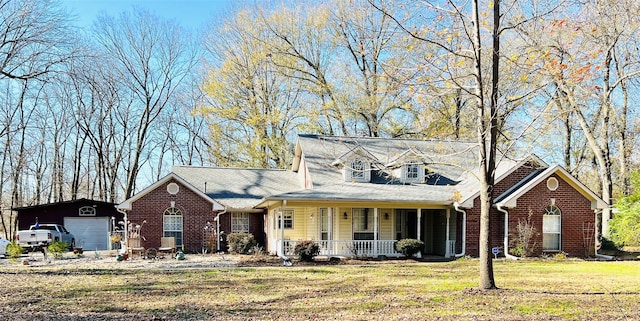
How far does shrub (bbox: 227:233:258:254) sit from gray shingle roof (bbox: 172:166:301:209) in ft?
6.56

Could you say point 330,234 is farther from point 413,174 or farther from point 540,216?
point 540,216

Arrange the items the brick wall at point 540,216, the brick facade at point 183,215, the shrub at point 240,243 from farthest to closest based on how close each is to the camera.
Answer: the brick facade at point 183,215
the shrub at point 240,243
the brick wall at point 540,216

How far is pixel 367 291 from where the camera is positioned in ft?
39.7

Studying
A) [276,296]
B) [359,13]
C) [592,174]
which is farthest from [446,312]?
[592,174]

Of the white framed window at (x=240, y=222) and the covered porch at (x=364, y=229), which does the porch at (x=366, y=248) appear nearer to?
the covered porch at (x=364, y=229)

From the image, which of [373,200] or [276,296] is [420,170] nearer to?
[373,200]

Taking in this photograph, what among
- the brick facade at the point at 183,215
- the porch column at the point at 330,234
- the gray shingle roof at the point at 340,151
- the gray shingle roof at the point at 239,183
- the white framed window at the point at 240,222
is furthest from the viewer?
the gray shingle roof at the point at 239,183

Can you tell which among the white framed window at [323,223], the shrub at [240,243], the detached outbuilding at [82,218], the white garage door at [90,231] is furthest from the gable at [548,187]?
the white garage door at [90,231]

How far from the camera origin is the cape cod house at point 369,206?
2145 cm

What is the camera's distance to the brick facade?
2409cm

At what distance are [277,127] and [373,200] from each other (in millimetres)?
15921

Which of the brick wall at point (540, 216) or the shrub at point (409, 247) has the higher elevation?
the brick wall at point (540, 216)

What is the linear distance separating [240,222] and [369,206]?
23.8 ft

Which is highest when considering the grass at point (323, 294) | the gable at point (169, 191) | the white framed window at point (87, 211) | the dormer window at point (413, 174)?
the dormer window at point (413, 174)
